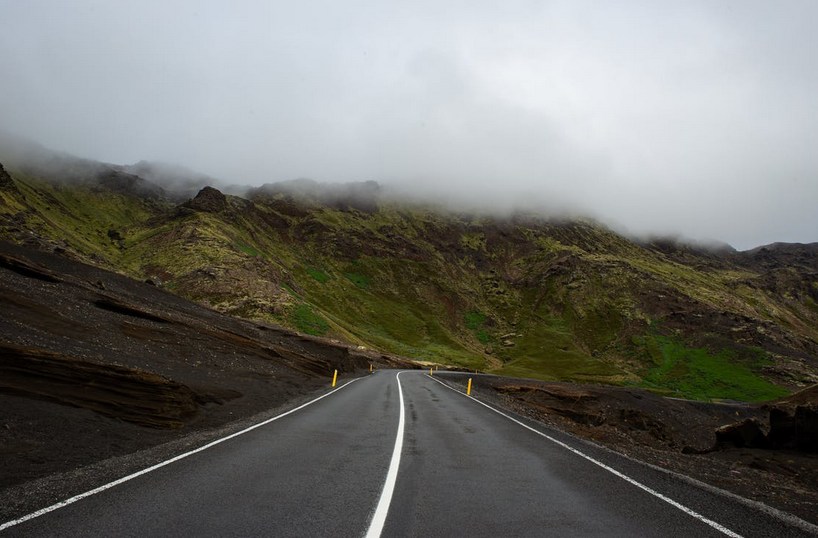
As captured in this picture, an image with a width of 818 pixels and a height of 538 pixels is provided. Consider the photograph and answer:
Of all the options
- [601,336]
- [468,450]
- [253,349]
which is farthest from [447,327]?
[468,450]

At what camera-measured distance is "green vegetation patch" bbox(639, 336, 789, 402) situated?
9212 centimetres

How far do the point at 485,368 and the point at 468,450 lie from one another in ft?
299

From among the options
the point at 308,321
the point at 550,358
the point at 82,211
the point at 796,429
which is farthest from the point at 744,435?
the point at 82,211

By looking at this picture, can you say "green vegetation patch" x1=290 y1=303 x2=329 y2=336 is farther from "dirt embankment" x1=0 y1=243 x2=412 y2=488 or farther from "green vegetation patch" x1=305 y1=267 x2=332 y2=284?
"green vegetation patch" x1=305 y1=267 x2=332 y2=284

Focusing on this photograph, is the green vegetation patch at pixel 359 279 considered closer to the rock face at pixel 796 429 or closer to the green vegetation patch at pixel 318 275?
the green vegetation patch at pixel 318 275

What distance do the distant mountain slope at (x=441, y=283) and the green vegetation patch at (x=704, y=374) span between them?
467 mm

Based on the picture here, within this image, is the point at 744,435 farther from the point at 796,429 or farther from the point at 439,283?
the point at 439,283

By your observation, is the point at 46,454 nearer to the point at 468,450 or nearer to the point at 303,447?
the point at 303,447

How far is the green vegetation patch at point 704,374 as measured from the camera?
92.1 metres

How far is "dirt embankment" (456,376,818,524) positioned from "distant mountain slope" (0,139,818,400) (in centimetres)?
4218

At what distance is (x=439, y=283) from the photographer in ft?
480

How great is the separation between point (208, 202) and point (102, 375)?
10654 centimetres

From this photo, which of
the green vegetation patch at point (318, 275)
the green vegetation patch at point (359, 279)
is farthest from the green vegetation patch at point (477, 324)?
the green vegetation patch at point (318, 275)

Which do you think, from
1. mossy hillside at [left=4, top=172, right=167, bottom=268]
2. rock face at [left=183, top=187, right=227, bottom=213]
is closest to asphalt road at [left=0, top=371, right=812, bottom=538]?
mossy hillside at [left=4, top=172, right=167, bottom=268]
